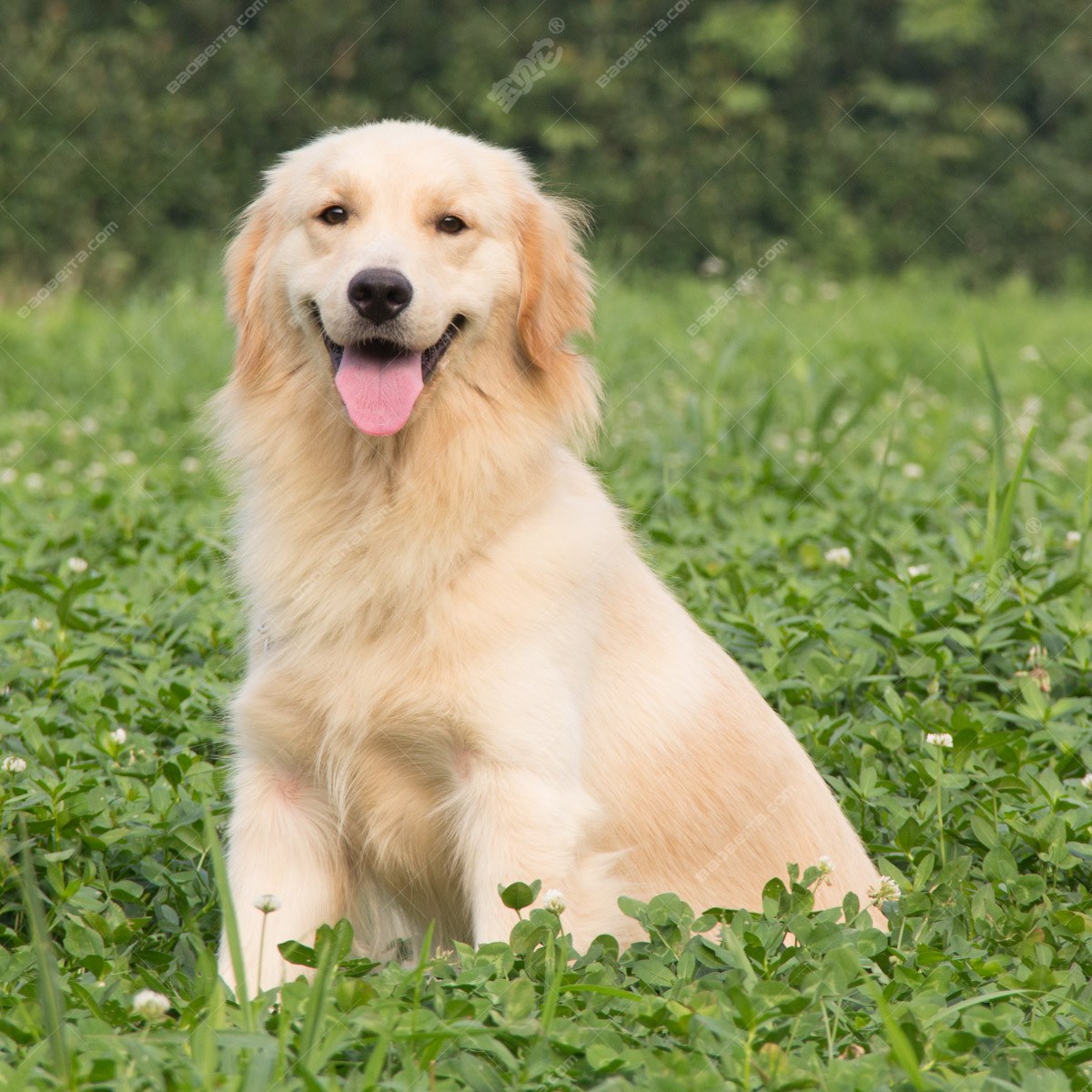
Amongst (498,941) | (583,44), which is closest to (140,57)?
(583,44)

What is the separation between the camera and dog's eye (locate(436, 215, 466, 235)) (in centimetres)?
292

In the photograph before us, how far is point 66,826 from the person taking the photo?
9.79 ft

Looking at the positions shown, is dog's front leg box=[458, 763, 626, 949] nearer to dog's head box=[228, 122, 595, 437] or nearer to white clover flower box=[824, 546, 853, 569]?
dog's head box=[228, 122, 595, 437]

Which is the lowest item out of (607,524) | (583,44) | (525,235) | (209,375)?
(209,375)

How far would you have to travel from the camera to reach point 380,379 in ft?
9.29

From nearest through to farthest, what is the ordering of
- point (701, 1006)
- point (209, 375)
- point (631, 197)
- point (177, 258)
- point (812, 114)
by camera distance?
point (701, 1006)
point (209, 375)
point (177, 258)
point (631, 197)
point (812, 114)

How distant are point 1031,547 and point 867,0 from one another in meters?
15.6

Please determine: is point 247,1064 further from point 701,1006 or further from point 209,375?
point 209,375

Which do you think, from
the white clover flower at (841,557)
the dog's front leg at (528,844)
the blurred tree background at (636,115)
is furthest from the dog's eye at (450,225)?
the blurred tree background at (636,115)

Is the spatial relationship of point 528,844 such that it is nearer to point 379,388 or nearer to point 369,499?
point 369,499

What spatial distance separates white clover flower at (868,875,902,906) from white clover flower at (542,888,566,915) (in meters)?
0.64

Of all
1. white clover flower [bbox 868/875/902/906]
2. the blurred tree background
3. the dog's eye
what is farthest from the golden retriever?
the blurred tree background

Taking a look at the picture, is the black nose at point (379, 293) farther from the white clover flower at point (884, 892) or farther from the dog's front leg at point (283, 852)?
the white clover flower at point (884, 892)

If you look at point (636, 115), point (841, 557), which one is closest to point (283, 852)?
point (841, 557)
